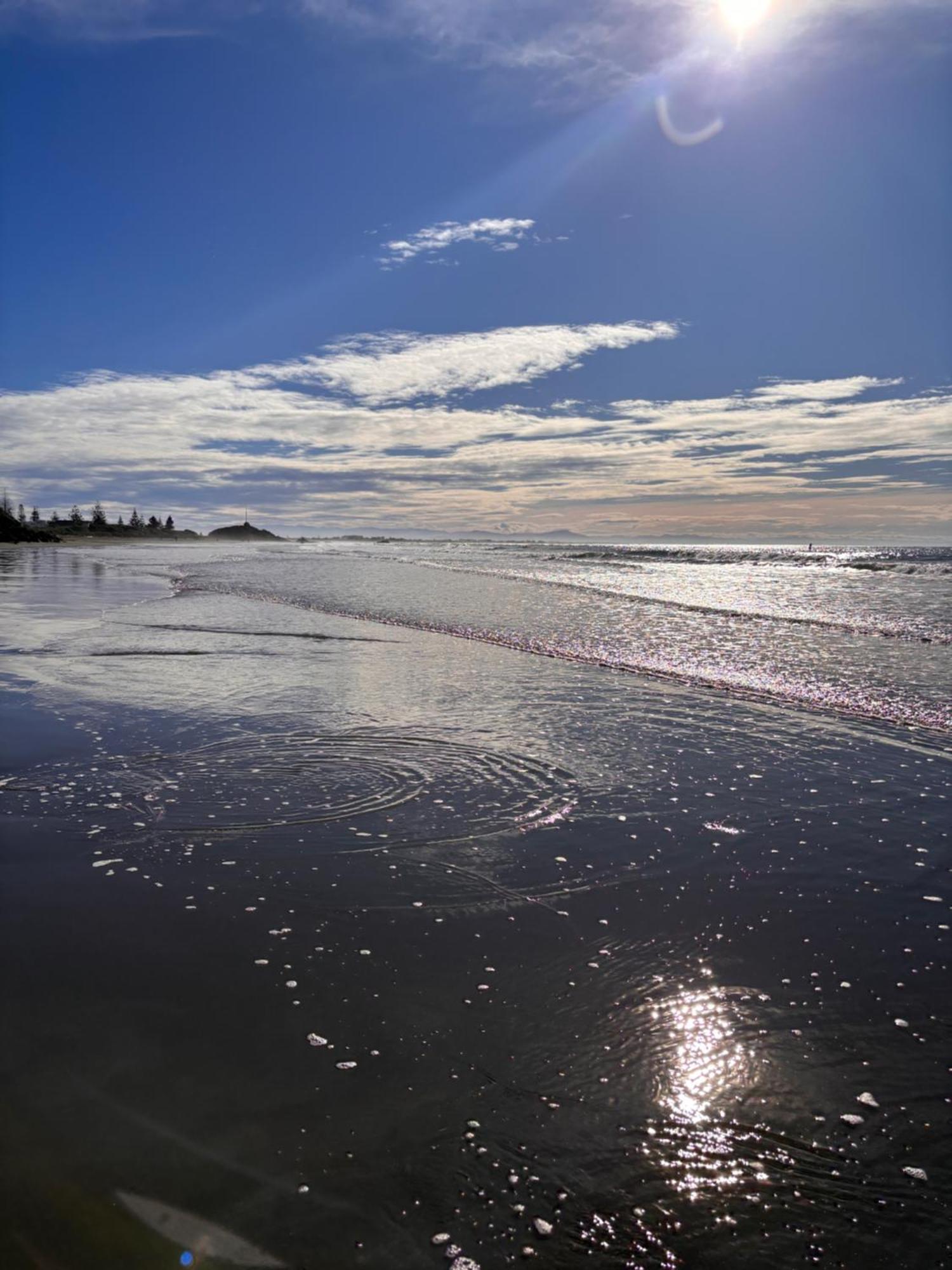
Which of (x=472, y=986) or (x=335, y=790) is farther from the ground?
(x=335, y=790)

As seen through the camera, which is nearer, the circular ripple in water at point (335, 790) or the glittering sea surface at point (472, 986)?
the glittering sea surface at point (472, 986)

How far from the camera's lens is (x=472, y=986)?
3.46 meters

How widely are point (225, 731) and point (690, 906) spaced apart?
496 centimetres

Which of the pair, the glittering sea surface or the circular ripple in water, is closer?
the glittering sea surface

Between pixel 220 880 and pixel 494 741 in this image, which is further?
pixel 494 741

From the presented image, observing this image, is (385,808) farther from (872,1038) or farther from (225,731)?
(872,1038)

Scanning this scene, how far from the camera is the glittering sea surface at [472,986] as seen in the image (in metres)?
2.34

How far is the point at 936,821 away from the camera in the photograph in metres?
5.57

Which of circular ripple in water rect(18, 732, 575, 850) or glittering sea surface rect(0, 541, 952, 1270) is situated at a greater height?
circular ripple in water rect(18, 732, 575, 850)

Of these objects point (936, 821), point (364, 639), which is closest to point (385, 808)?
point (936, 821)

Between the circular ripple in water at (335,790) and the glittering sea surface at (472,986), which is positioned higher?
the circular ripple in water at (335,790)

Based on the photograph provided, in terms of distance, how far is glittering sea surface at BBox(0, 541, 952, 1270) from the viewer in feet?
7.68

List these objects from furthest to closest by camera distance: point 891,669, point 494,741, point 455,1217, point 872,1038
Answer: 1. point 891,669
2. point 494,741
3. point 872,1038
4. point 455,1217

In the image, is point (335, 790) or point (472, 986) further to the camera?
point (335, 790)
